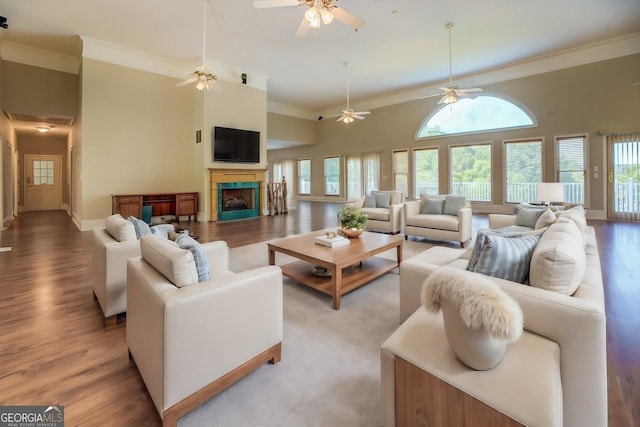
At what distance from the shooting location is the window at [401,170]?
10434mm

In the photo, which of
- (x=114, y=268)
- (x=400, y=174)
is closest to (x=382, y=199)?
(x=400, y=174)

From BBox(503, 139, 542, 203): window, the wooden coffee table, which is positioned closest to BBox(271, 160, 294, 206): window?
BBox(503, 139, 542, 203): window

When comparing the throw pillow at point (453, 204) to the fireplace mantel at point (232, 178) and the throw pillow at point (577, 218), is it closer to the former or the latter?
the throw pillow at point (577, 218)

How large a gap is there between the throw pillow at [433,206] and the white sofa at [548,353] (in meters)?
3.95

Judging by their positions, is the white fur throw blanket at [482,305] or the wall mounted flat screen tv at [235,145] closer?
the white fur throw blanket at [482,305]

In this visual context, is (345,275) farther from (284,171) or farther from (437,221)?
(284,171)

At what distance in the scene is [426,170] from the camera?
999 centimetres

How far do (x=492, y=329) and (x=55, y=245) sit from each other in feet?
20.0

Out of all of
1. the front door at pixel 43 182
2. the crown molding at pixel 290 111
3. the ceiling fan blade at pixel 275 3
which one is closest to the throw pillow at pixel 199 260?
the ceiling fan blade at pixel 275 3

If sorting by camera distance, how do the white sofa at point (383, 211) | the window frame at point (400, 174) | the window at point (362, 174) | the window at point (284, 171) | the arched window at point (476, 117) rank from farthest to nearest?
the window at point (284, 171)
the window at point (362, 174)
the window frame at point (400, 174)
the arched window at point (476, 117)
the white sofa at point (383, 211)

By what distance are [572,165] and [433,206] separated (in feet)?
16.3

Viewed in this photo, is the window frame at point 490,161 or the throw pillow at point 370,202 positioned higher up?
the window frame at point 490,161

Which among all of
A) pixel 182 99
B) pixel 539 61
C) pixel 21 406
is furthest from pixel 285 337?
pixel 539 61

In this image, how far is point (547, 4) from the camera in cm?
501
